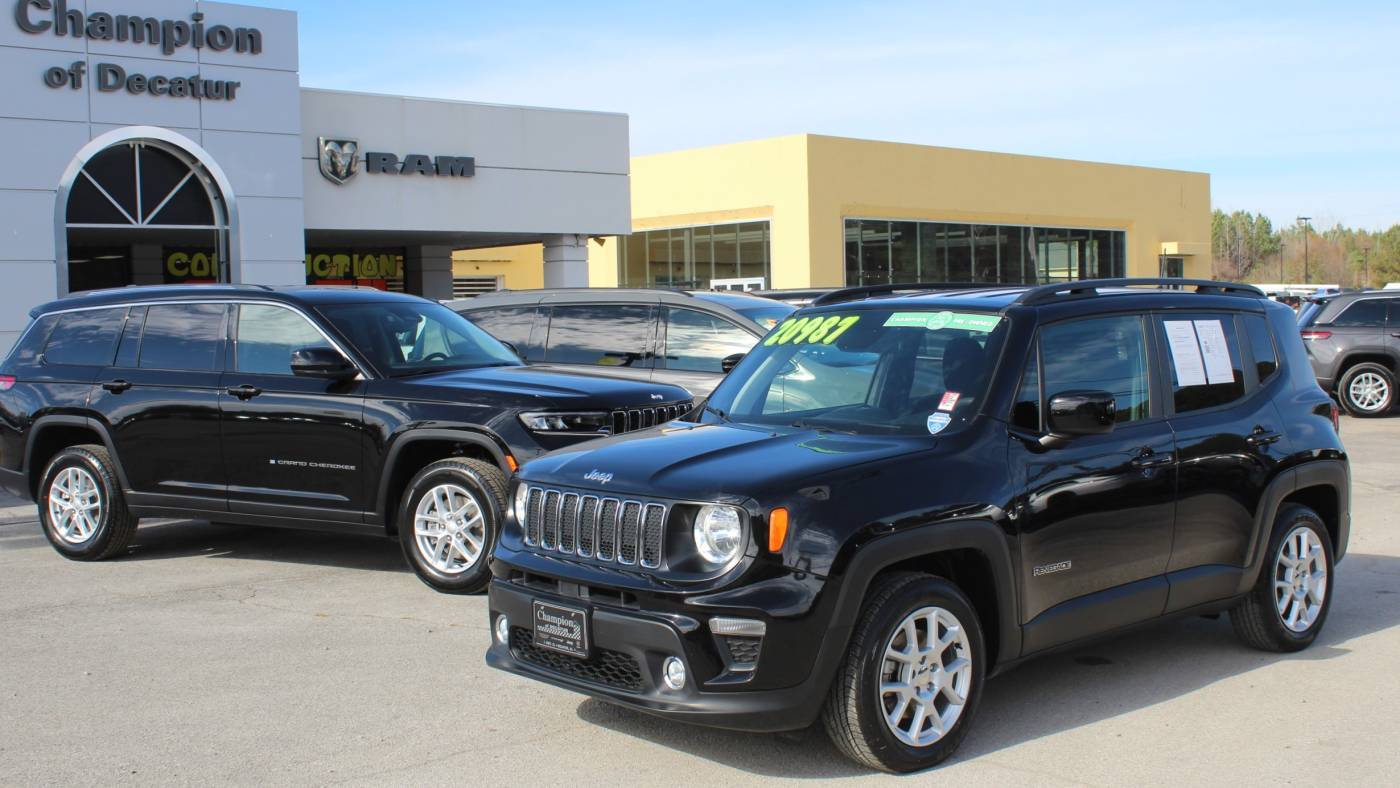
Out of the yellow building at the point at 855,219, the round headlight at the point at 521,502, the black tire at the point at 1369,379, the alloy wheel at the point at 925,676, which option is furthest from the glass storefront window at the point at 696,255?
the alloy wheel at the point at 925,676

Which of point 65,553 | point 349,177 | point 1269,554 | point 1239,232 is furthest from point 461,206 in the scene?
point 1239,232

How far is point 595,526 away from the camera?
16.7 feet

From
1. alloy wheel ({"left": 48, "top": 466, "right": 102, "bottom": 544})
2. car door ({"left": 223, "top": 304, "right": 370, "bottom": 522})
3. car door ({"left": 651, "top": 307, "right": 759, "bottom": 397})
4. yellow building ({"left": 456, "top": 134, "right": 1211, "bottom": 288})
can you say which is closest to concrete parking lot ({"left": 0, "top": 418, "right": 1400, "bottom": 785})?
car door ({"left": 223, "top": 304, "right": 370, "bottom": 522})

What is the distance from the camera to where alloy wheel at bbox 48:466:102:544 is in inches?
373

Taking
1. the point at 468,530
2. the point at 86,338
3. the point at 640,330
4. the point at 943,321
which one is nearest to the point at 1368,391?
the point at 640,330

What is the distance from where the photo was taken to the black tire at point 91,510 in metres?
9.38

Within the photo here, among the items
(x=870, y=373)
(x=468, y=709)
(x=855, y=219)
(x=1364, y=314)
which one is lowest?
(x=468, y=709)

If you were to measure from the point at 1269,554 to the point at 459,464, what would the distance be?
14.4ft

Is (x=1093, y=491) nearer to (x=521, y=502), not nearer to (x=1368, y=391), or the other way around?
(x=521, y=502)

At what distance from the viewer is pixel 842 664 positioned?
477 cm

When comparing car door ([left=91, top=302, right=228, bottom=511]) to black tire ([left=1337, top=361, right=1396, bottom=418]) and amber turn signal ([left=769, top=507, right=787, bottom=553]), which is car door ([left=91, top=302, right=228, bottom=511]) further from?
black tire ([left=1337, top=361, right=1396, bottom=418])

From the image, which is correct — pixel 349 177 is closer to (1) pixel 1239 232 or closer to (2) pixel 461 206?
(2) pixel 461 206

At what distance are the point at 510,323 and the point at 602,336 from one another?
95 cm

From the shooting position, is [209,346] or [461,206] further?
[461,206]
